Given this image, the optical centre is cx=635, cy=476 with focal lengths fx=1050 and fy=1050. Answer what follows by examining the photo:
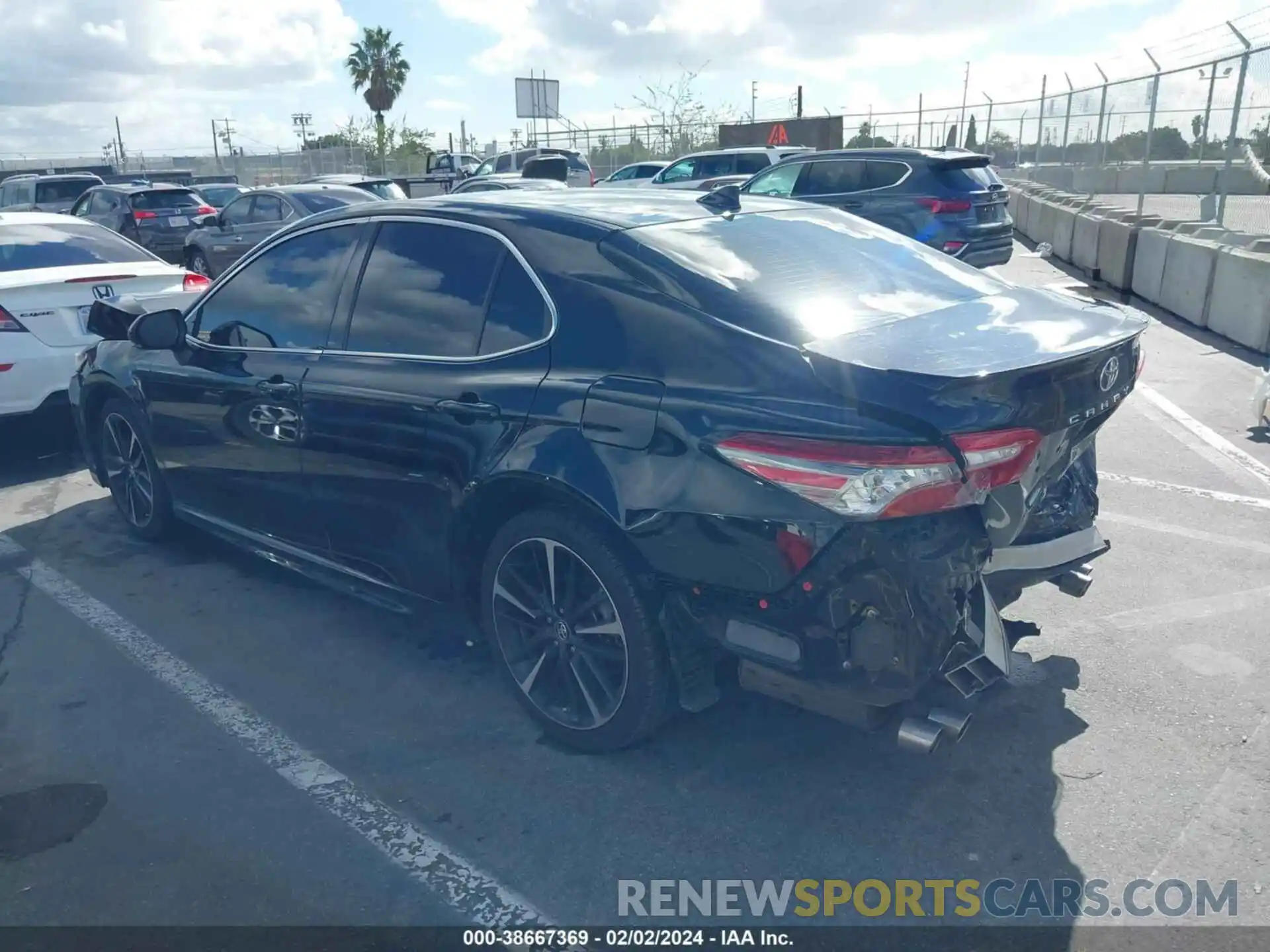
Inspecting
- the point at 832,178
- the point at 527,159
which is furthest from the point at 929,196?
the point at 527,159

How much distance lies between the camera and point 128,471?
18.4ft

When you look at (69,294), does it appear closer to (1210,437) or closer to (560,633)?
(560,633)

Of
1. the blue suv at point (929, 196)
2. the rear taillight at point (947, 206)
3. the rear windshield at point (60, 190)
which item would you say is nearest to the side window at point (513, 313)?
the blue suv at point (929, 196)

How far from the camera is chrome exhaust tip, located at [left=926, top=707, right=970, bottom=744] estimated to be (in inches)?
116

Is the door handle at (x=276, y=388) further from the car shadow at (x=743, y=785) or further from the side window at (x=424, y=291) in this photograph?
the car shadow at (x=743, y=785)

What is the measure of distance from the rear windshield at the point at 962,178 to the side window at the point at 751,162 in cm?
650

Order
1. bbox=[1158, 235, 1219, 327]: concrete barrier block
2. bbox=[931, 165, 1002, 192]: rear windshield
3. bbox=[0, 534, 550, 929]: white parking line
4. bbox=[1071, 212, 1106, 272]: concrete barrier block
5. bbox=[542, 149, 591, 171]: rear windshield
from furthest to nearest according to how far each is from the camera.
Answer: bbox=[542, 149, 591, 171]: rear windshield → bbox=[1071, 212, 1106, 272]: concrete barrier block → bbox=[931, 165, 1002, 192]: rear windshield → bbox=[1158, 235, 1219, 327]: concrete barrier block → bbox=[0, 534, 550, 929]: white parking line

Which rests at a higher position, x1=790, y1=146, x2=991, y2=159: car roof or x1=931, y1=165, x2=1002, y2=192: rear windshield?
x1=790, y1=146, x2=991, y2=159: car roof

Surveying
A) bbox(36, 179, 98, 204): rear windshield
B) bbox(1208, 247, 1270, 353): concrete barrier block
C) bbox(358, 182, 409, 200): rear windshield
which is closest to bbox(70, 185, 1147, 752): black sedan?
bbox(1208, 247, 1270, 353): concrete barrier block

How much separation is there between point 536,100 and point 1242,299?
33.8 meters

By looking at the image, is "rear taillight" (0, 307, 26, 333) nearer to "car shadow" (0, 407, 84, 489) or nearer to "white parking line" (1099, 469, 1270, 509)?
"car shadow" (0, 407, 84, 489)

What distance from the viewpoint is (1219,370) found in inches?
354

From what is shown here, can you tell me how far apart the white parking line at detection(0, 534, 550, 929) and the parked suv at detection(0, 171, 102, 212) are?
20.5 meters

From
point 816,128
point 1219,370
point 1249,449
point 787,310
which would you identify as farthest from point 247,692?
point 816,128
